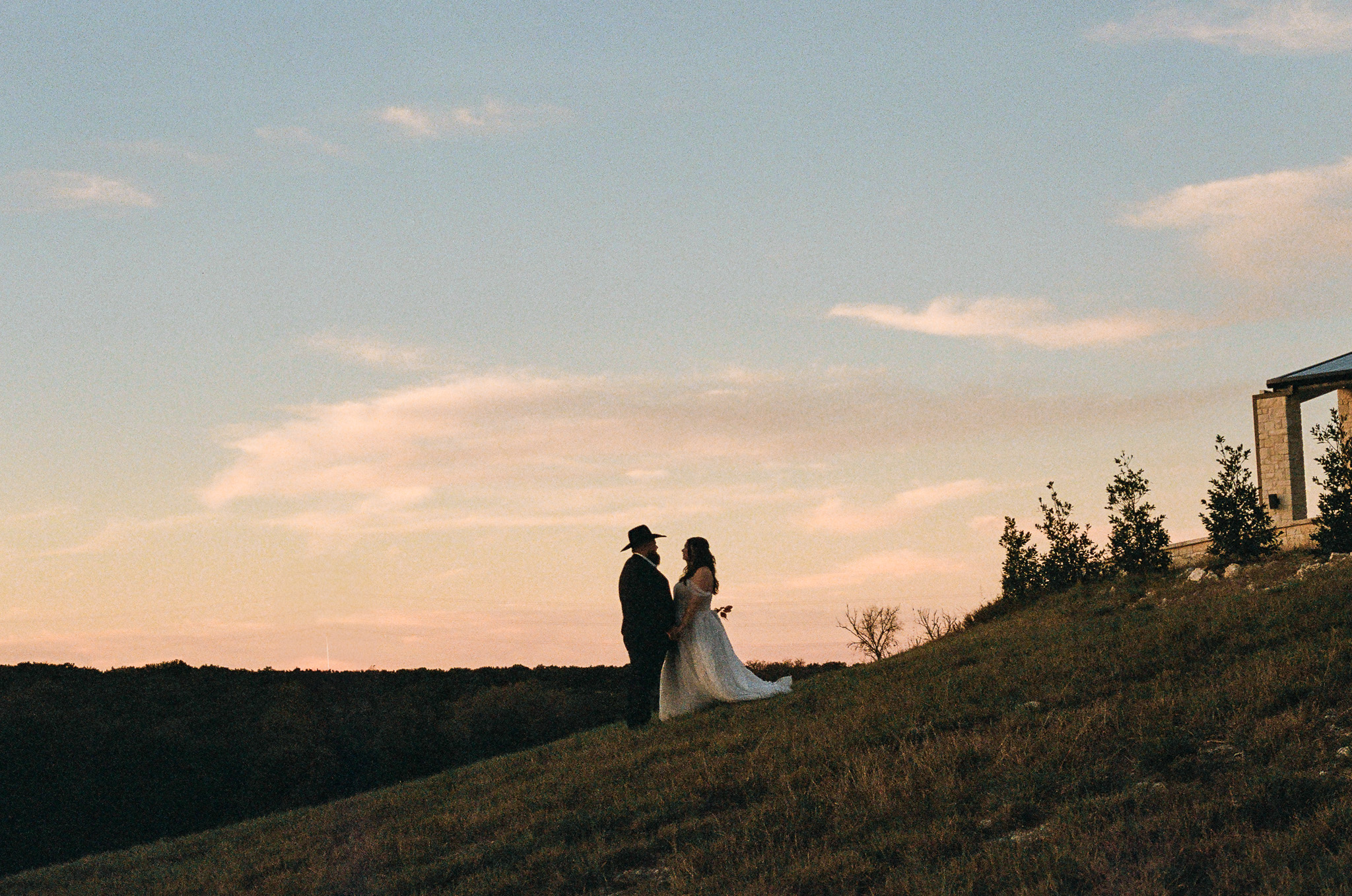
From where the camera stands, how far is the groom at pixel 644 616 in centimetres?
1611

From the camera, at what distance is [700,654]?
1600 cm

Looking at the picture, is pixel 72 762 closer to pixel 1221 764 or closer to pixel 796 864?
pixel 796 864

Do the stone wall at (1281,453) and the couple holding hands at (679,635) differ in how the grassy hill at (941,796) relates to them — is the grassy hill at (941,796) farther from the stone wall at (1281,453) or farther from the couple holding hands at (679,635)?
the stone wall at (1281,453)

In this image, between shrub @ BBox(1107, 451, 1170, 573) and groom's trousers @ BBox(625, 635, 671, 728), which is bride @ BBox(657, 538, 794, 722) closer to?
groom's trousers @ BBox(625, 635, 671, 728)

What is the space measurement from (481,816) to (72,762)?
18.9 m

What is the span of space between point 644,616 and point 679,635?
1.95 feet

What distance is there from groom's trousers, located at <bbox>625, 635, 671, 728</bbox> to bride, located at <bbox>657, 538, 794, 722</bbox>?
23 cm

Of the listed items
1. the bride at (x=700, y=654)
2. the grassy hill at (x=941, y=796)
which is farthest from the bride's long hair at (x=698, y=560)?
the grassy hill at (x=941, y=796)

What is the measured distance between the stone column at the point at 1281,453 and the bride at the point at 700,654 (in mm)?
19637

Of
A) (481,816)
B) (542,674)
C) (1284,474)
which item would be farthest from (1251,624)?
(542,674)

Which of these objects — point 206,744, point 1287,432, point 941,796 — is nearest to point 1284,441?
point 1287,432

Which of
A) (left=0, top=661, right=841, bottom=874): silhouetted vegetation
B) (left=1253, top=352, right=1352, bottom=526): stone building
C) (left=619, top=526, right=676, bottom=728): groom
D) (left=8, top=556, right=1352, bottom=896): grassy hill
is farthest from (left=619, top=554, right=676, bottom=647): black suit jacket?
(left=1253, top=352, right=1352, bottom=526): stone building

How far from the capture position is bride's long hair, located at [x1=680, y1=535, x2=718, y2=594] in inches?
638

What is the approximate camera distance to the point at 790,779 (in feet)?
36.5
